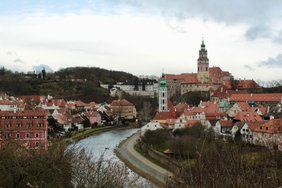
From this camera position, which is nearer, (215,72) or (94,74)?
(215,72)

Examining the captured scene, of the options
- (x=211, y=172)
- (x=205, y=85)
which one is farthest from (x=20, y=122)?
(x=205, y=85)

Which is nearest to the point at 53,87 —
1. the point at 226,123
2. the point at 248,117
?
the point at 248,117

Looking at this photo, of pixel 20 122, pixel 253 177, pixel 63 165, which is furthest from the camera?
pixel 20 122

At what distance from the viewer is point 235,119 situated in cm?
3161

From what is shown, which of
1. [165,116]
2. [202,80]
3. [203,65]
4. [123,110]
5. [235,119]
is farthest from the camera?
[202,80]

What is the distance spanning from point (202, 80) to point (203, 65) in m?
2.27

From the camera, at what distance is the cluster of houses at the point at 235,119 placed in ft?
80.3

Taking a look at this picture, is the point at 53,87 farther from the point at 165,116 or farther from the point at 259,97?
the point at 165,116

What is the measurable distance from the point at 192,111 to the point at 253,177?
3027cm

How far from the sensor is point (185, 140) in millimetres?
23312

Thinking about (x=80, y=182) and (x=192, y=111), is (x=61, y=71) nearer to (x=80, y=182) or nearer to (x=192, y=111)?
(x=192, y=111)

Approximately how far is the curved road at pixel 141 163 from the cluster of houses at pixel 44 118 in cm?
440

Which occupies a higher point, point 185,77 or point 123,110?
point 185,77

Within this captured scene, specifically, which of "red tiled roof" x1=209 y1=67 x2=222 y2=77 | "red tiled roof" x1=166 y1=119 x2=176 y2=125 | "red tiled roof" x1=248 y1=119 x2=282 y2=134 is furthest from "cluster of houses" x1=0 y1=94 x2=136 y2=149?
"red tiled roof" x1=209 y1=67 x2=222 y2=77
